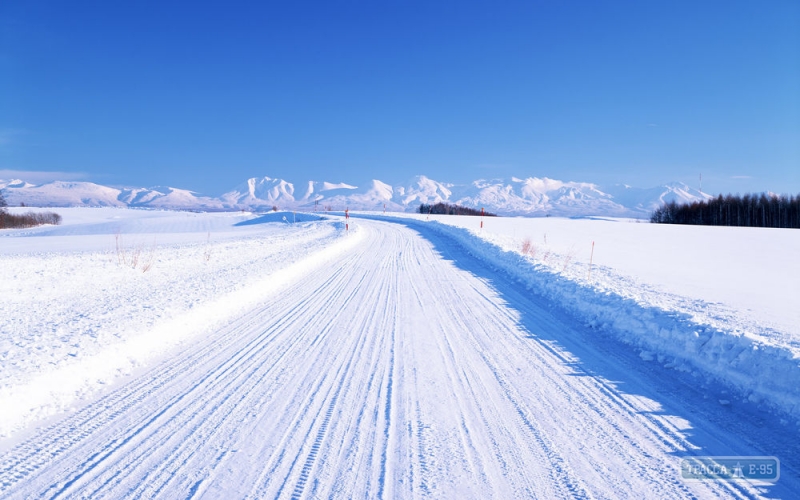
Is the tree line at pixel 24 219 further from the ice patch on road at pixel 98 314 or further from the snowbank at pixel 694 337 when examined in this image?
the snowbank at pixel 694 337

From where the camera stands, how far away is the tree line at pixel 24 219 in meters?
57.5

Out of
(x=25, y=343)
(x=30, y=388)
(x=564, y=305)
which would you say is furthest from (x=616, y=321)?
(x=25, y=343)

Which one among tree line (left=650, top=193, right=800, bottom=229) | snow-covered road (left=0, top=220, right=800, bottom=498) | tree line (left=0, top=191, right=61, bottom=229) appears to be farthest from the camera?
tree line (left=650, top=193, right=800, bottom=229)

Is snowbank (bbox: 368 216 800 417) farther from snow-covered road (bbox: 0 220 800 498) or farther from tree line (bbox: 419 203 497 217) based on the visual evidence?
tree line (bbox: 419 203 497 217)

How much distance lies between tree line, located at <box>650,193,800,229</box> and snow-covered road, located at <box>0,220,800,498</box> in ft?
290

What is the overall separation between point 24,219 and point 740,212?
4575 inches

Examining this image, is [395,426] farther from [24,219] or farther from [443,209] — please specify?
[443,209]

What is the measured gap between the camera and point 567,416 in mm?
3818

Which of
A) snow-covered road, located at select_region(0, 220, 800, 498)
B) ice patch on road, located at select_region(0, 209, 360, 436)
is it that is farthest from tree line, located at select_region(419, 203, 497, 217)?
snow-covered road, located at select_region(0, 220, 800, 498)

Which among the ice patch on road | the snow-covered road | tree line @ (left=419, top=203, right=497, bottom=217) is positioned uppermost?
tree line @ (left=419, top=203, right=497, bottom=217)

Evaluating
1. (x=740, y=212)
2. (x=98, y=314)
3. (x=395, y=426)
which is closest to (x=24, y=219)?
(x=98, y=314)

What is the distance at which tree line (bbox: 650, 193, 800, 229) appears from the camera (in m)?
73.1

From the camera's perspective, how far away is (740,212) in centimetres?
7894

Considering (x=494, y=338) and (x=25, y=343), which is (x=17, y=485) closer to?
(x=25, y=343)
